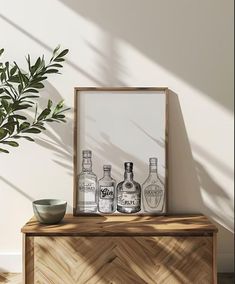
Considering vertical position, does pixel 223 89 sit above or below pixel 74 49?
below

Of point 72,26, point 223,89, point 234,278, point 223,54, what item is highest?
point 72,26

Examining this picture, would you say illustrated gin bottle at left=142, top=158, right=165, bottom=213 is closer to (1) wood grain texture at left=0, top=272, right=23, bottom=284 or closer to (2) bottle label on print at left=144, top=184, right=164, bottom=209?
(2) bottle label on print at left=144, top=184, right=164, bottom=209

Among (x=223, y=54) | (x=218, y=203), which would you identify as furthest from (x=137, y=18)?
(x=218, y=203)

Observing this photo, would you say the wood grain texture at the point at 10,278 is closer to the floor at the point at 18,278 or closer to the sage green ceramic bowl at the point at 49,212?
the floor at the point at 18,278

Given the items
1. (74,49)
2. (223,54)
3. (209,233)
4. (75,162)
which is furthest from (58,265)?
(223,54)

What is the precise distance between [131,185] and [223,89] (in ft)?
2.73

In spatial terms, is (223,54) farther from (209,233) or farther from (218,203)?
(209,233)

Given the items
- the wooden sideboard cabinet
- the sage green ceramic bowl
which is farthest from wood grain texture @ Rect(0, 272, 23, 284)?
the sage green ceramic bowl

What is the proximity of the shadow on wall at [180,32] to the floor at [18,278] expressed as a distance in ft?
3.63

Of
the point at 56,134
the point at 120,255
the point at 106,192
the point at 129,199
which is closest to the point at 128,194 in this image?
the point at 129,199

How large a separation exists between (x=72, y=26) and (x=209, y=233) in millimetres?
1473

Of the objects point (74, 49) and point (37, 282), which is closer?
point (37, 282)

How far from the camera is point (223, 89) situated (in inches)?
100

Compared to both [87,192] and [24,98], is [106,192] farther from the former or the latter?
[24,98]
